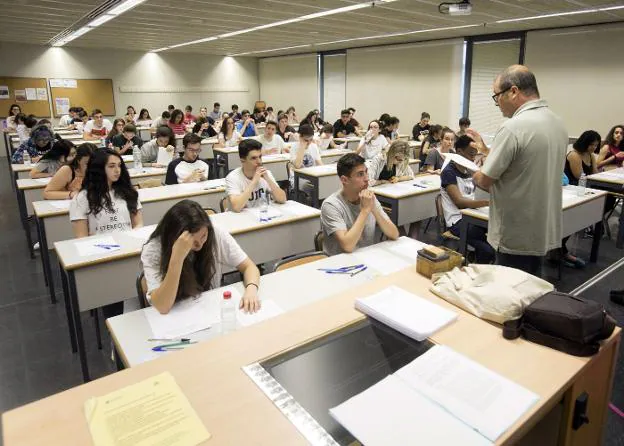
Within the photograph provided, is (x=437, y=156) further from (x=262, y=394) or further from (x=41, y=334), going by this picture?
(x=262, y=394)

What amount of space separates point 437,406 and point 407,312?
0.46 metres

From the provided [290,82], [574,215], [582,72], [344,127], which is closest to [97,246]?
[574,215]

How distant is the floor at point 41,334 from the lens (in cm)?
261

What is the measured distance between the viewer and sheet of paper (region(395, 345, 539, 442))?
1059 millimetres

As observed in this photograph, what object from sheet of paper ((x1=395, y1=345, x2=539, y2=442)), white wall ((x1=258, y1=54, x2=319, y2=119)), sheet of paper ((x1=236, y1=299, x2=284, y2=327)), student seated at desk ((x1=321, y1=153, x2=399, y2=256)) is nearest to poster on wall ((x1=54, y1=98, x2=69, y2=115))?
white wall ((x1=258, y1=54, x2=319, y2=119))

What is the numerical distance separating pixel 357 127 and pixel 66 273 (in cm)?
852

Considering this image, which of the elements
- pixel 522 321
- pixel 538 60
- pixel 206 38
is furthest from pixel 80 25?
pixel 522 321

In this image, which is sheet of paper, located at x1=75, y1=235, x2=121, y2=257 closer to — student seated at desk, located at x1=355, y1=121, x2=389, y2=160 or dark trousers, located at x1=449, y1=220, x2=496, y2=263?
dark trousers, located at x1=449, y1=220, x2=496, y2=263

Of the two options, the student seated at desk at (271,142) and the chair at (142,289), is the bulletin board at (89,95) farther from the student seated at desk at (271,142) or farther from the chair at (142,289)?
the chair at (142,289)

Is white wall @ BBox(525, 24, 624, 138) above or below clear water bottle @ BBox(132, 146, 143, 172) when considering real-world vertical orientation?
above

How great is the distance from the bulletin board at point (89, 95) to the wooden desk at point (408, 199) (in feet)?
40.4

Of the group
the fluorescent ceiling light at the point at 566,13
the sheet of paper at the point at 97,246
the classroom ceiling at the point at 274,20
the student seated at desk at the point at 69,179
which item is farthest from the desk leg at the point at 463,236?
the fluorescent ceiling light at the point at 566,13

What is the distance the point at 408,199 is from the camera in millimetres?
4391

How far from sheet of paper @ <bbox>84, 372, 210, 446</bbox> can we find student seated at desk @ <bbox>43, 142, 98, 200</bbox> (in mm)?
3425
